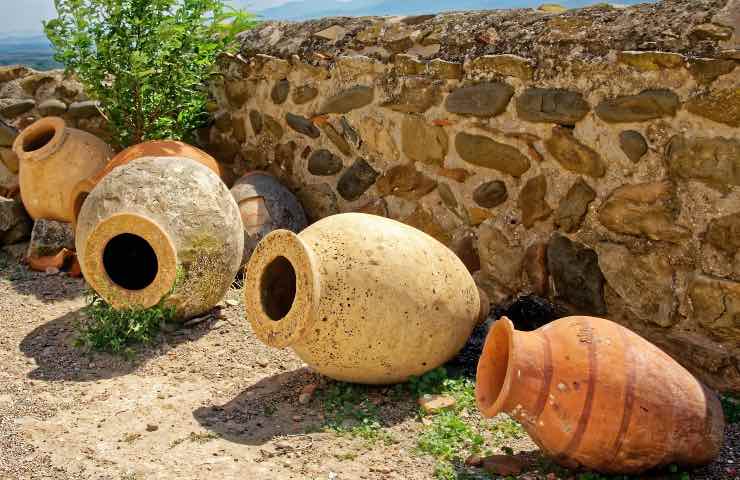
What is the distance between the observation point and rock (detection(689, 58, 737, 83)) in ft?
10.0

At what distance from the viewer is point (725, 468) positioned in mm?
2652

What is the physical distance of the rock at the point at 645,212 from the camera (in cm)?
332

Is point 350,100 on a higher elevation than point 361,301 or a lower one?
higher

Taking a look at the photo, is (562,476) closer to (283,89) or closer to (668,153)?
(668,153)

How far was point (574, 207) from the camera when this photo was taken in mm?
3672

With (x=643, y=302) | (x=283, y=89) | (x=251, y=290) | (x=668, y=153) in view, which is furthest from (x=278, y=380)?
(x=283, y=89)

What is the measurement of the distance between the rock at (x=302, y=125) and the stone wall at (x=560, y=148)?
2cm

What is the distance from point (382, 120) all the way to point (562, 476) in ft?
8.19

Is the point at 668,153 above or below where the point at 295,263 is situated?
above

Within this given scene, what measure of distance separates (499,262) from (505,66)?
0.98 metres

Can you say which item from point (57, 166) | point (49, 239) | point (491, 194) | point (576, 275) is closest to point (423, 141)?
point (491, 194)

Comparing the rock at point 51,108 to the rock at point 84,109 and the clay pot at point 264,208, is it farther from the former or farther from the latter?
the clay pot at point 264,208

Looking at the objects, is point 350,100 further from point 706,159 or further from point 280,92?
point 706,159

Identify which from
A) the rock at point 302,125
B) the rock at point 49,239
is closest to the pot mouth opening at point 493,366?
the rock at point 302,125
